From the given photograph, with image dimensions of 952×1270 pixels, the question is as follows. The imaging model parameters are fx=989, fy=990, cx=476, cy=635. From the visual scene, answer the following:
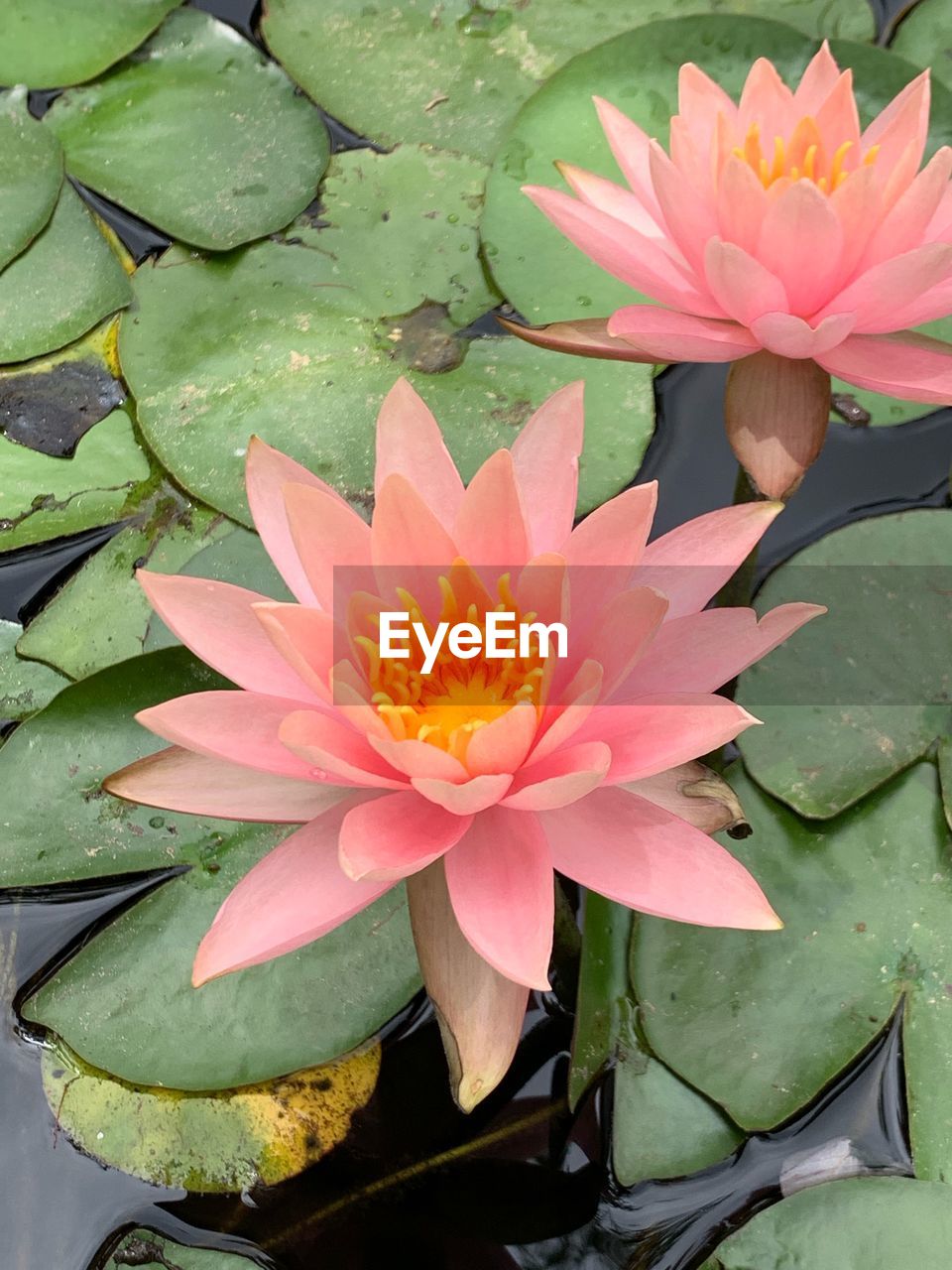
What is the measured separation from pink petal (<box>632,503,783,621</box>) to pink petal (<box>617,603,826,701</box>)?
5cm

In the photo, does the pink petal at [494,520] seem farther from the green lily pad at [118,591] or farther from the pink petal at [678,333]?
the green lily pad at [118,591]

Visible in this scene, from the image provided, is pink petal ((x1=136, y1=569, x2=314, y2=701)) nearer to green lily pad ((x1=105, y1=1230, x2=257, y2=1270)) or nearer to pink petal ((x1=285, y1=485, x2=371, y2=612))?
pink petal ((x1=285, y1=485, x2=371, y2=612))

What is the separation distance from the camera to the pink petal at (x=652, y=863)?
3.86 feet

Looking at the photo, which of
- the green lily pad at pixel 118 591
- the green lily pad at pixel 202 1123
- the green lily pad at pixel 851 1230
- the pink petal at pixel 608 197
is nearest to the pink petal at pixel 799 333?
the pink petal at pixel 608 197

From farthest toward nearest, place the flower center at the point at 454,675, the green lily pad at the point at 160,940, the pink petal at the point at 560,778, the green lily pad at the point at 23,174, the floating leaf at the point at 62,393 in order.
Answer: the green lily pad at the point at 23,174 → the floating leaf at the point at 62,393 → the green lily pad at the point at 160,940 → the flower center at the point at 454,675 → the pink petal at the point at 560,778

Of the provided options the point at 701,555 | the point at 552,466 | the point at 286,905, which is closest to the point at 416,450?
the point at 552,466

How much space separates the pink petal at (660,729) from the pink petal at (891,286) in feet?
2.24

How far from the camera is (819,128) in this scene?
1.64 meters

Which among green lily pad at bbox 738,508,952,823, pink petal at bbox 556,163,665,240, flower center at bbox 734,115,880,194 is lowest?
green lily pad at bbox 738,508,952,823

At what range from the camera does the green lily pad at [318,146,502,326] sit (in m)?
2.21

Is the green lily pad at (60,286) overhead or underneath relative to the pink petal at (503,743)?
overhead

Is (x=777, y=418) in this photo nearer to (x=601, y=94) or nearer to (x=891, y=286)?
(x=891, y=286)

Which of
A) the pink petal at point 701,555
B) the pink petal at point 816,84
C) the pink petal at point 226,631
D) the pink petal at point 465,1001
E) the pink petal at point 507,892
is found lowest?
the pink petal at point 465,1001

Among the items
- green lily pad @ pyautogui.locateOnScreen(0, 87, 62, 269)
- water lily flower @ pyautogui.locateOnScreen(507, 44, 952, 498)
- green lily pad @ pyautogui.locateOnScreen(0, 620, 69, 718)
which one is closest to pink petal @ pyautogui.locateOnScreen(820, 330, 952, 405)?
water lily flower @ pyautogui.locateOnScreen(507, 44, 952, 498)
